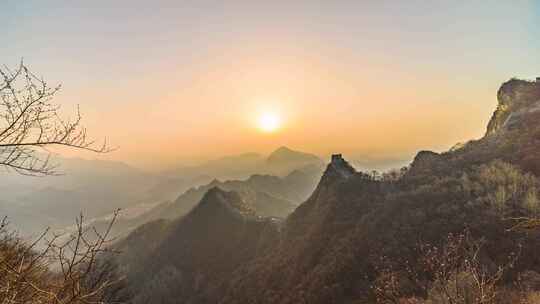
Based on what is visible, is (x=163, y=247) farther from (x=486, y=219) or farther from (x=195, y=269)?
(x=486, y=219)

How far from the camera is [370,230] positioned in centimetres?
4891

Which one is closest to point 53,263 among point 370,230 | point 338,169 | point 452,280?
point 452,280

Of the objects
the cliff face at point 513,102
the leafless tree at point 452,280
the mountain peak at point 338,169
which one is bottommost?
the leafless tree at point 452,280

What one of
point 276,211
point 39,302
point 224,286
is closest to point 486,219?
point 39,302

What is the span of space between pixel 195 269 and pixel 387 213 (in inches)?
2502

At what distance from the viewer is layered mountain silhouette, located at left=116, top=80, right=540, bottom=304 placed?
3641 cm

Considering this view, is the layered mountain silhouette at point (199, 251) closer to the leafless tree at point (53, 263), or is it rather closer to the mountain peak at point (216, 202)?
the mountain peak at point (216, 202)

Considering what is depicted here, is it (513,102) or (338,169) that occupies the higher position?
(513,102)

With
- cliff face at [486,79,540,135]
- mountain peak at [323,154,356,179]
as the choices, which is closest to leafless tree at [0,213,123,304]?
cliff face at [486,79,540,135]

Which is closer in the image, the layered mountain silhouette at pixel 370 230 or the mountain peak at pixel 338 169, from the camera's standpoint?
the layered mountain silhouette at pixel 370 230

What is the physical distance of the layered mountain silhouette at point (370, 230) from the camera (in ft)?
119

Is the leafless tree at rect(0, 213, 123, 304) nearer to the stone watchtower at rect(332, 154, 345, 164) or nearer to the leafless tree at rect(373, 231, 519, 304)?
the leafless tree at rect(373, 231, 519, 304)

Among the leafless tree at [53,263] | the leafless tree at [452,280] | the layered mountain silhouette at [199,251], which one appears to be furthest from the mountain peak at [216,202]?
the leafless tree at [53,263]

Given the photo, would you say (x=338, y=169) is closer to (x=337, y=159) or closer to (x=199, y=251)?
(x=337, y=159)
